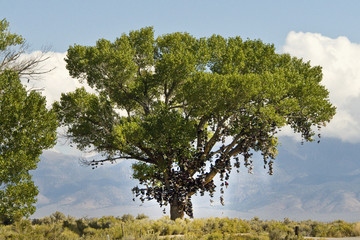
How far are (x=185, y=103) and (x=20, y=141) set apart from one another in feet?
45.3

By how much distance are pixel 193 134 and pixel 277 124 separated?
6183 millimetres

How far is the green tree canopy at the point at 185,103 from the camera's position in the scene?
31.1 m

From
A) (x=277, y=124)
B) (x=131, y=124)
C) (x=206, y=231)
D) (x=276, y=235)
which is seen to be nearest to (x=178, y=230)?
(x=206, y=231)

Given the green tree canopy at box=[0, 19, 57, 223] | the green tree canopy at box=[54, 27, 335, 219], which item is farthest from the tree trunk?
the green tree canopy at box=[0, 19, 57, 223]

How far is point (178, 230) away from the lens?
90.3ft

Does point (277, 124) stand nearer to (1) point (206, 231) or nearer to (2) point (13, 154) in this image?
(1) point (206, 231)

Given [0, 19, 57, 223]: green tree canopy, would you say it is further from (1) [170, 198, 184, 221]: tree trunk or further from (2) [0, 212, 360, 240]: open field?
(1) [170, 198, 184, 221]: tree trunk

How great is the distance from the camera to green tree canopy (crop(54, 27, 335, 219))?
3112cm

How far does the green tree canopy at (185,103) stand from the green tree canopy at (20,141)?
6.34 meters

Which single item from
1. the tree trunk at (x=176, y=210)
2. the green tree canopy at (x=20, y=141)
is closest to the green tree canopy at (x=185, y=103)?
the tree trunk at (x=176, y=210)

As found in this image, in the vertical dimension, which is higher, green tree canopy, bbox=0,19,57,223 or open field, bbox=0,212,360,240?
green tree canopy, bbox=0,19,57,223

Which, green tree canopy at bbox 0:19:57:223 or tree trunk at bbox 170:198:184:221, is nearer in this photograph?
green tree canopy at bbox 0:19:57:223

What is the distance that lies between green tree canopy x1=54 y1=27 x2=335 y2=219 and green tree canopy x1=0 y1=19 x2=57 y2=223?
634 centimetres

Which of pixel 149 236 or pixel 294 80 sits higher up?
pixel 294 80
